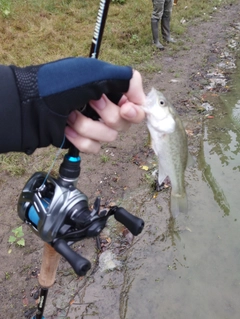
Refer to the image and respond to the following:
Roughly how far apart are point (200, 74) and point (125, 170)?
385 centimetres

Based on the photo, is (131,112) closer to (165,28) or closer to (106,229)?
(106,229)

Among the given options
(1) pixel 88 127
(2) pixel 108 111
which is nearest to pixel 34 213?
(1) pixel 88 127

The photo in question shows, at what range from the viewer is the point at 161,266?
12.0ft

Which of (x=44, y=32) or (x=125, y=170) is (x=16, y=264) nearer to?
(x=125, y=170)

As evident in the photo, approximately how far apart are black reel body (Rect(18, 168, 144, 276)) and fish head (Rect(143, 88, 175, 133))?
60 centimetres

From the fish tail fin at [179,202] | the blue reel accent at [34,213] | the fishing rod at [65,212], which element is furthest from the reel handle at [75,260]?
the fish tail fin at [179,202]

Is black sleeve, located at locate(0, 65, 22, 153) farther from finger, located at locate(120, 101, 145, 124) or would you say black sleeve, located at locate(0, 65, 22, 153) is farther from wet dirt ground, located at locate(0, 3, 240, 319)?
wet dirt ground, located at locate(0, 3, 240, 319)

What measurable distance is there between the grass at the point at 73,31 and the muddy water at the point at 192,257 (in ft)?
13.0

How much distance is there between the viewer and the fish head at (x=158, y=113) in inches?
82.0

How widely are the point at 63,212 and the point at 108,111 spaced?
539 mm

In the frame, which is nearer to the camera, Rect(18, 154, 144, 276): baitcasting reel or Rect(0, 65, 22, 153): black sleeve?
Rect(0, 65, 22, 153): black sleeve

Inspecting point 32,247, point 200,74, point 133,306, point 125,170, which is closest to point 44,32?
point 200,74

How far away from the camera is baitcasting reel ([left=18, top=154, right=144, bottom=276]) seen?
1719 millimetres


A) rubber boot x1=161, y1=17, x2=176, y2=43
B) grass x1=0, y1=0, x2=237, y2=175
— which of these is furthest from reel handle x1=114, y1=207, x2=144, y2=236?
rubber boot x1=161, y1=17, x2=176, y2=43
